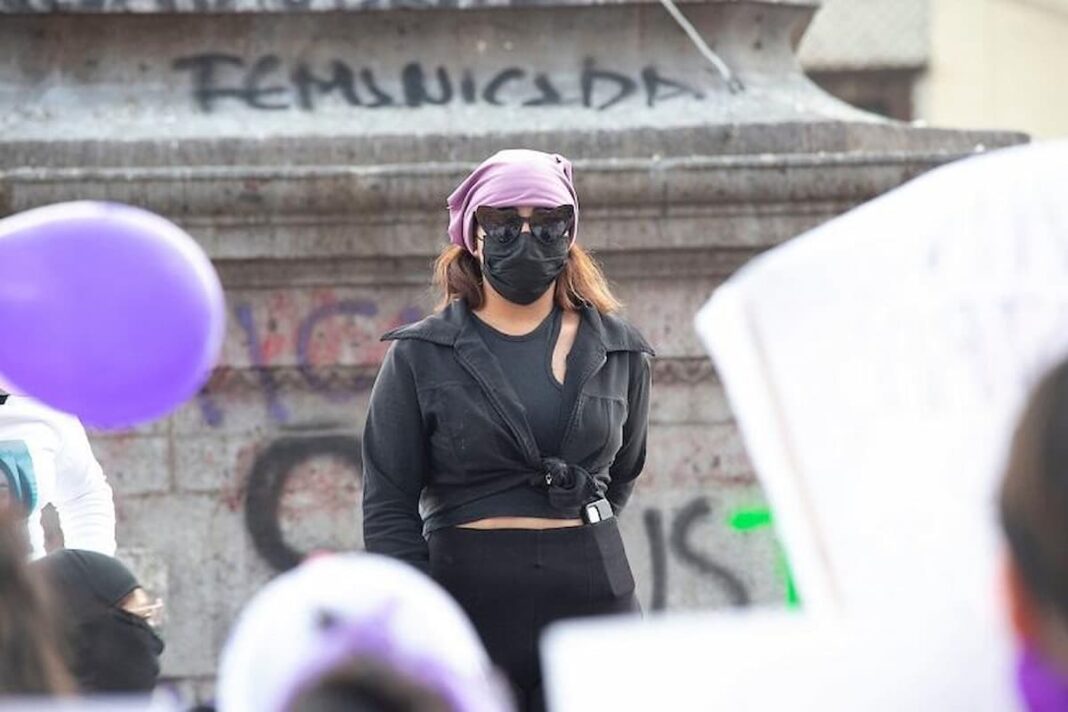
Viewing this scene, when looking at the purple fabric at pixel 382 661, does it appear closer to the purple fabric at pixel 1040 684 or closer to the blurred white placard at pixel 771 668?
the blurred white placard at pixel 771 668

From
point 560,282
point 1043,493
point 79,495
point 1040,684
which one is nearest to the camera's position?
point 1043,493

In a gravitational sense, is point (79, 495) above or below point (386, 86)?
below

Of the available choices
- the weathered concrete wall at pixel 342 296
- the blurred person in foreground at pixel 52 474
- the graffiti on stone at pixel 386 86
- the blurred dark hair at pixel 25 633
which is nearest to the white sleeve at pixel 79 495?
the blurred person in foreground at pixel 52 474

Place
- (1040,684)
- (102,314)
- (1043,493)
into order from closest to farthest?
1. (1043,493)
2. (1040,684)
3. (102,314)

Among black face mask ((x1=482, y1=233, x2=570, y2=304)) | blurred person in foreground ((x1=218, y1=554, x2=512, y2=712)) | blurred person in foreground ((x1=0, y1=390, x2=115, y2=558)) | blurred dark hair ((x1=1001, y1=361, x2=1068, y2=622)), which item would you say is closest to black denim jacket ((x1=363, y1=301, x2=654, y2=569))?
black face mask ((x1=482, y1=233, x2=570, y2=304))

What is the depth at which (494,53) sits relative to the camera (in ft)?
26.3

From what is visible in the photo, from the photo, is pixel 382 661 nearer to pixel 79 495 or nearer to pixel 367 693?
pixel 367 693

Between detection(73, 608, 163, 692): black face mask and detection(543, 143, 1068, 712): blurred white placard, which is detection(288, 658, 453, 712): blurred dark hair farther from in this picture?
detection(73, 608, 163, 692): black face mask

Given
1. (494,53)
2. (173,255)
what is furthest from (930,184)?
(494,53)

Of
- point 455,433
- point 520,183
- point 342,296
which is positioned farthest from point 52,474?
point 342,296

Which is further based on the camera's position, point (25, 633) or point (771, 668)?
point (25, 633)

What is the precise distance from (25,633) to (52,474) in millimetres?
2685

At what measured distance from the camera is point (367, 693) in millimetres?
2416

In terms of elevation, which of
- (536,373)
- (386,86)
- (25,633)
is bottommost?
(25,633)
